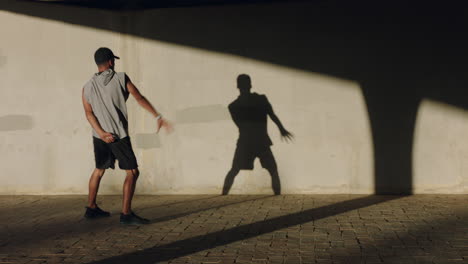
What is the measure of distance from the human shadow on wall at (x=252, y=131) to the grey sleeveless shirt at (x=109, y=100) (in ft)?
7.01

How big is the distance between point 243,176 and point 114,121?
2.44 metres

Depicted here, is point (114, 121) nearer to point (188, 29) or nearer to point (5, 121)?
point (188, 29)

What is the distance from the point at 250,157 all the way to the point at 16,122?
3388 mm

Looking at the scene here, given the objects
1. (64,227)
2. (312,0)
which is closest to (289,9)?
(312,0)

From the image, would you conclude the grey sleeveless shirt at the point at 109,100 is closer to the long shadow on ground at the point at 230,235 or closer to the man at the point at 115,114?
the man at the point at 115,114

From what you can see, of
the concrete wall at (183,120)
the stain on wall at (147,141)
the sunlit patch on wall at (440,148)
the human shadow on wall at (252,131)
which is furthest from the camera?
the stain on wall at (147,141)

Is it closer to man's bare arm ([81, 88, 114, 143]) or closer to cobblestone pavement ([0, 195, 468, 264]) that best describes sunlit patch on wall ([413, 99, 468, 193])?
cobblestone pavement ([0, 195, 468, 264])

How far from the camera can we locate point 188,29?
349 inches

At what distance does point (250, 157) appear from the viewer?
29.1ft

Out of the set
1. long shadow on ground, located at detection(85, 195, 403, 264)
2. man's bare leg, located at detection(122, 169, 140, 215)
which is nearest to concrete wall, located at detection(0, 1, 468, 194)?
long shadow on ground, located at detection(85, 195, 403, 264)

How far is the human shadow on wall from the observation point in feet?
28.9

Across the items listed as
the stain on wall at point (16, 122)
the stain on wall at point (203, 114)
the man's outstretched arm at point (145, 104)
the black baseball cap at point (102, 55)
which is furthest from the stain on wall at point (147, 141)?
the black baseball cap at point (102, 55)

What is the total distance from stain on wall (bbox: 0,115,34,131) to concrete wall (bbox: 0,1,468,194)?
0.01 m

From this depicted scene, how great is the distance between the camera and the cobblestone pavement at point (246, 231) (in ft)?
18.0
